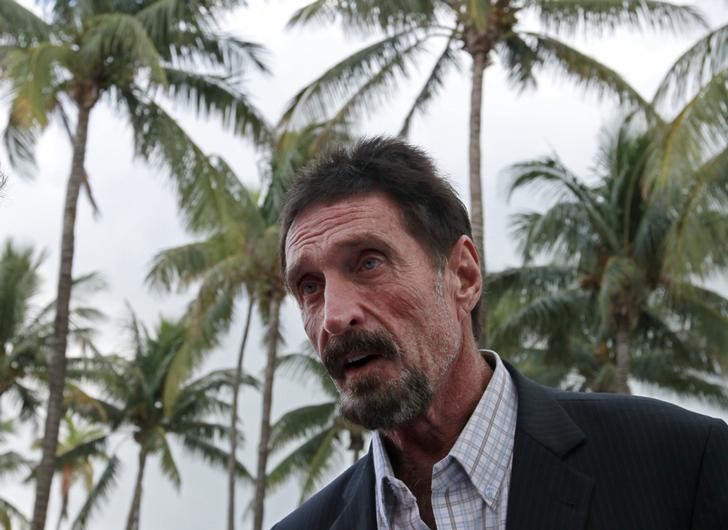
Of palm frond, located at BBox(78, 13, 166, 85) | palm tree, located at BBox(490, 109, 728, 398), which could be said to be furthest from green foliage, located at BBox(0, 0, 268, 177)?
palm tree, located at BBox(490, 109, 728, 398)

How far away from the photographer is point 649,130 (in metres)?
18.2

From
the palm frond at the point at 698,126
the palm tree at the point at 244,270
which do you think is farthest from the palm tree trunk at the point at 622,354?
the palm frond at the point at 698,126

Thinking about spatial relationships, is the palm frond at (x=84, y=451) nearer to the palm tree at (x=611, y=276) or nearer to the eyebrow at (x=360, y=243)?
the palm tree at (x=611, y=276)

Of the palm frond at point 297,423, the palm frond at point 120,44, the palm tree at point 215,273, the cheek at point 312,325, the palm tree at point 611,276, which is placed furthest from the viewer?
the palm frond at point 297,423

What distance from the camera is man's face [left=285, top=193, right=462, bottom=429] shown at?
2211mm

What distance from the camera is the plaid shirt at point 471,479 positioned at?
7.15 ft

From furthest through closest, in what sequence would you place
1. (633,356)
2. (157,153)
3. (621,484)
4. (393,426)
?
(633,356)
(157,153)
(393,426)
(621,484)

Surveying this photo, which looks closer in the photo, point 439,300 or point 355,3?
point 439,300

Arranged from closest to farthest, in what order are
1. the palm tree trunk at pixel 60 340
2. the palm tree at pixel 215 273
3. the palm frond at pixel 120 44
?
the palm frond at pixel 120 44 → the palm tree trunk at pixel 60 340 → the palm tree at pixel 215 273

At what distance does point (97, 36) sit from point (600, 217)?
11200 mm

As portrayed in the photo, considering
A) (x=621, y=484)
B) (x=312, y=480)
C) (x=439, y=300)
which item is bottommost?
(x=621, y=484)

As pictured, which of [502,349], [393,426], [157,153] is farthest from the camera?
[502,349]

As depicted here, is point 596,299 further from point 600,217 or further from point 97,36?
point 97,36

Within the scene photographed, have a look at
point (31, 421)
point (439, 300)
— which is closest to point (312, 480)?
point (31, 421)
